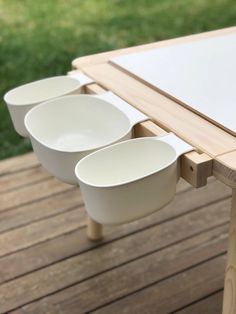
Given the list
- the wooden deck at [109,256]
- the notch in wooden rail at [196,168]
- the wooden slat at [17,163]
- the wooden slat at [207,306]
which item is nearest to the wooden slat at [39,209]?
the wooden deck at [109,256]

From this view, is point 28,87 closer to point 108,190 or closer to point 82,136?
point 82,136

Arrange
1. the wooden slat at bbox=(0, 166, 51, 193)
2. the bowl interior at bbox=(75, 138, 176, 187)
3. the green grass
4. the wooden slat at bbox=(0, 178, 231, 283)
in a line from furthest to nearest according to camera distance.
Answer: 1. the green grass
2. the wooden slat at bbox=(0, 166, 51, 193)
3. the wooden slat at bbox=(0, 178, 231, 283)
4. the bowl interior at bbox=(75, 138, 176, 187)

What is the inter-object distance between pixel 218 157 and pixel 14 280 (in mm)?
838

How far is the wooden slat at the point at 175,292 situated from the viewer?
58.3 inches

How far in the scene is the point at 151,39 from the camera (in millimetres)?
3295

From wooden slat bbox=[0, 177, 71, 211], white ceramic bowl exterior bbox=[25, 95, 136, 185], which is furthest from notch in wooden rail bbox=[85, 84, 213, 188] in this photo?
wooden slat bbox=[0, 177, 71, 211]

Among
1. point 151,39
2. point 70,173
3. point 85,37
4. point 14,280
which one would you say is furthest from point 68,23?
point 70,173

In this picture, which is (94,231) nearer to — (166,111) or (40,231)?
(40,231)

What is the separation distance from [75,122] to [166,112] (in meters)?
0.25

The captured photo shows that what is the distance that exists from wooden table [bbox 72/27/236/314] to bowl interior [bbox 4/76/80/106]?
0.05 metres

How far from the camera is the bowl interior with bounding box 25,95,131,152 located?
4.05 ft

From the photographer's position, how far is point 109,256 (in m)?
1.67

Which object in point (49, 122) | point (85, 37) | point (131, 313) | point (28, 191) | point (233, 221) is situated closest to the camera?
point (233, 221)

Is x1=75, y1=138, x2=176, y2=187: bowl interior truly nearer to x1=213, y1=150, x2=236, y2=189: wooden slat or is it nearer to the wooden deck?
x1=213, y1=150, x2=236, y2=189: wooden slat
